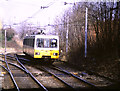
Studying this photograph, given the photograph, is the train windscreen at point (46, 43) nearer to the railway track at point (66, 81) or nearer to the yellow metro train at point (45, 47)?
the yellow metro train at point (45, 47)

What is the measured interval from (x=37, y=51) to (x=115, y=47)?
21.7 feet

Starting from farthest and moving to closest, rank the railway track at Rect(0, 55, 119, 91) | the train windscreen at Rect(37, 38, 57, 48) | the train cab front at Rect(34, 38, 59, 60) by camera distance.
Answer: the train windscreen at Rect(37, 38, 57, 48)
the train cab front at Rect(34, 38, 59, 60)
the railway track at Rect(0, 55, 119, 91)

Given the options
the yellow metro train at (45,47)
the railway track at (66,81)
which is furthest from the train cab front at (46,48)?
the railway track at (66,81)

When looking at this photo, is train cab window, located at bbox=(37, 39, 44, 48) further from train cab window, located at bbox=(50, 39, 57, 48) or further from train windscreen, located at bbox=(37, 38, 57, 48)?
train cab window, located at bbox=(50, 39, 57, 48)

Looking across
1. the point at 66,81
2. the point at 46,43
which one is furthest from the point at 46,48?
the point at 66,81

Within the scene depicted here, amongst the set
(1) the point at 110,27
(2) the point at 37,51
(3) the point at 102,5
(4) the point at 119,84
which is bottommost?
(4) the point at 119,84

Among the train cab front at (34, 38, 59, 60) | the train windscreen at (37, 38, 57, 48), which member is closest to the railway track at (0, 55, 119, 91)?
the train cab front at (34, 38, 59, 60)

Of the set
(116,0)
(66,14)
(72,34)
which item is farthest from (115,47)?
(66,14)

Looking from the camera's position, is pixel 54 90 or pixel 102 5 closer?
pixel 54 90

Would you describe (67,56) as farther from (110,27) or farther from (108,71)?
(108,71)

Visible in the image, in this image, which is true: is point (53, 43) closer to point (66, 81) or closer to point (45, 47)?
point (45, 47)

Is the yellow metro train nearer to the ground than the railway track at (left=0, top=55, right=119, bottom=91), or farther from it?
farther from it

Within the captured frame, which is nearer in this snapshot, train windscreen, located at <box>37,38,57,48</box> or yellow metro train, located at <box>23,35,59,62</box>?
yellow metro train, located at <box>23,35,59,62</box>

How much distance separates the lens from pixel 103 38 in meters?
19.1
